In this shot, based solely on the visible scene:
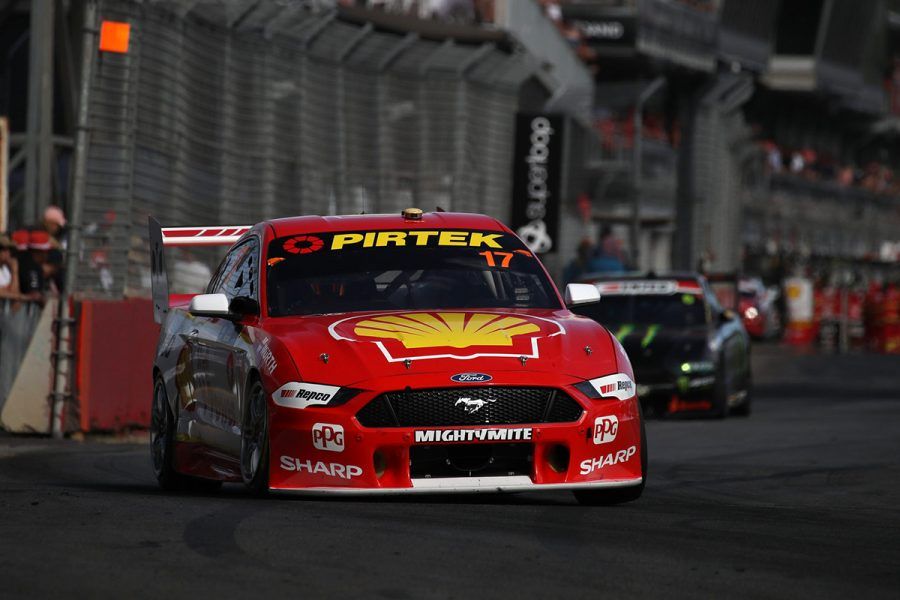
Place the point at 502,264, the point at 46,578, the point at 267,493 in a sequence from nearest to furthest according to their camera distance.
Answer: the point at 46,578, the point at 267,493, the point at 502,264

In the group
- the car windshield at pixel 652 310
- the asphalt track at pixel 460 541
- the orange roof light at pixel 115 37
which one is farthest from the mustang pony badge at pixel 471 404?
the car windshield at pixel 652 310

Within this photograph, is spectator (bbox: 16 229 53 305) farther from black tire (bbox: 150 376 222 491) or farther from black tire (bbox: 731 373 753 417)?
black tire (bbox: 731 373 753 417)

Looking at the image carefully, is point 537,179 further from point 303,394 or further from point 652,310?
point 303,394

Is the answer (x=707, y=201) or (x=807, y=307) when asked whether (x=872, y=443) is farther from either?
(x=707, y=201)

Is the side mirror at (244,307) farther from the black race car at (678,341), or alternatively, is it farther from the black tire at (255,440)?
the black race car at (678,341)

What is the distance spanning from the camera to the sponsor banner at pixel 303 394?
30.1 feet

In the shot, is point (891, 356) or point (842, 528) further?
point (891, 356)

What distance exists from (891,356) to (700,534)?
1213 inches

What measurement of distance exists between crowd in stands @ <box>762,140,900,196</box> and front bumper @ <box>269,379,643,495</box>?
204ft

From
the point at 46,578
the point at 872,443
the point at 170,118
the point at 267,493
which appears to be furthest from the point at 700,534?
the point at 170,118

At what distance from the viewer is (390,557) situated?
749 cm

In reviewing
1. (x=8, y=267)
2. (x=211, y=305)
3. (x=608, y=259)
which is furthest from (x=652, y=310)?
(x=211, y=305)

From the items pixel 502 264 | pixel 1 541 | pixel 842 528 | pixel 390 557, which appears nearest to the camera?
pixel 390 557

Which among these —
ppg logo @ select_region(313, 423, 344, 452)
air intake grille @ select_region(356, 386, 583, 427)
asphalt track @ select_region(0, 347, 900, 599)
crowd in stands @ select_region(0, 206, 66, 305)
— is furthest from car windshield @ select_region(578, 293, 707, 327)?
ppg logo @ select_region(313, 423, 344, 452)
